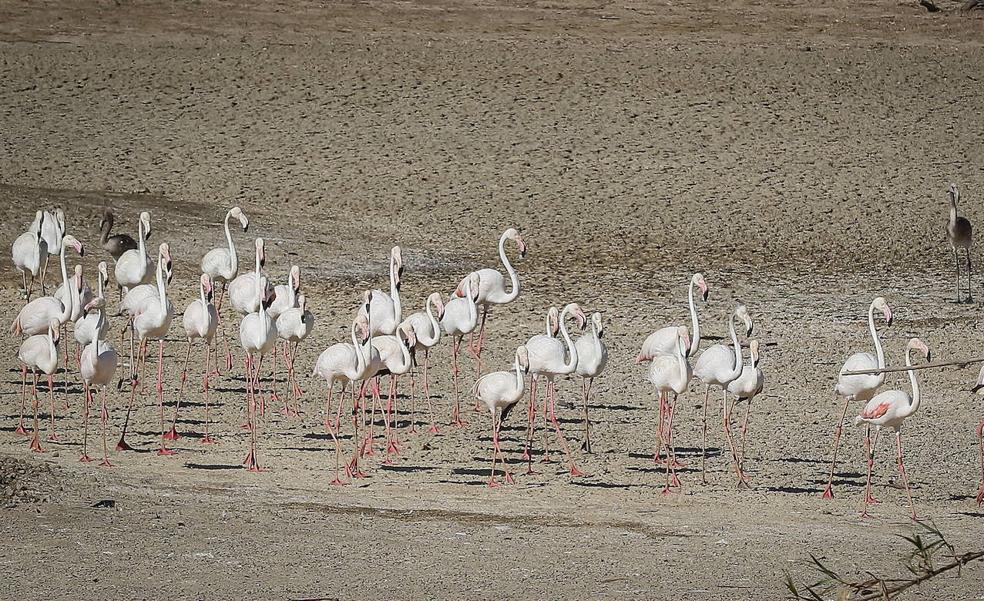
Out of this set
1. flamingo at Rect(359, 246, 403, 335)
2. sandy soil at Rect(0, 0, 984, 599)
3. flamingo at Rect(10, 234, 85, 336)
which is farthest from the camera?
flamingo at Rect(359, 246, 403, 335)

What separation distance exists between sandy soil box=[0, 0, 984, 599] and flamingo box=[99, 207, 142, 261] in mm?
565

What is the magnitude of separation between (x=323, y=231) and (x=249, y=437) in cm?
714

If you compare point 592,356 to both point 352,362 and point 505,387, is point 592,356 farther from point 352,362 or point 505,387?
point 352,362

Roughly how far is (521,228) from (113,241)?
4.83 m

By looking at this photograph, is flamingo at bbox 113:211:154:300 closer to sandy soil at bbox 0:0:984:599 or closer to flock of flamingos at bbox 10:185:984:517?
flock of flamingos at bbox 10:185:984:517

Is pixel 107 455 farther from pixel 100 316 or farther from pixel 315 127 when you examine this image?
pixel 315 127

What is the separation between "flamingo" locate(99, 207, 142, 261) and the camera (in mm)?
15594

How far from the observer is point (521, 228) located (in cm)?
1816

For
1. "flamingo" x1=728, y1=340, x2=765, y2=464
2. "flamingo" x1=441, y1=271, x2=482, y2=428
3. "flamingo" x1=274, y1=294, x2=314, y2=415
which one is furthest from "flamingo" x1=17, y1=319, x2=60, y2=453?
"flamingo" x1=728, y1=340, x2=765, y2=464

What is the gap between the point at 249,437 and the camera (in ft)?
35.8

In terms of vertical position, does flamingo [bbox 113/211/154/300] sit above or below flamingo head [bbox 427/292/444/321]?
above

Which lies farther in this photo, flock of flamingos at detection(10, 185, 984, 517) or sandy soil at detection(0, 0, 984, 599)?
flock of flamingos at detection(10, 185, 984, 517)

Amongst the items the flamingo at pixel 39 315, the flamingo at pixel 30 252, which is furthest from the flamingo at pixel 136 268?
the flamingo at pixel 39 315

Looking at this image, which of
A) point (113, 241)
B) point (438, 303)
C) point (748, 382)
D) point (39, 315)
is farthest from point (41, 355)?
point (113, 241)
